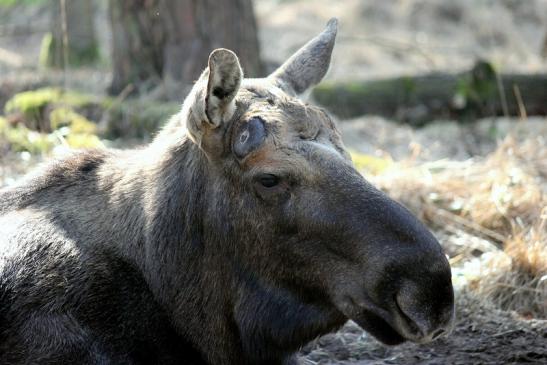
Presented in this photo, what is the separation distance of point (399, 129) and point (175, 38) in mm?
3590

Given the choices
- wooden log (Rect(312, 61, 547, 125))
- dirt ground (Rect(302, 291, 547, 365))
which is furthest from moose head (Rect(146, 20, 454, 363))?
wooden log (Rect(312, 61, 547, 125))

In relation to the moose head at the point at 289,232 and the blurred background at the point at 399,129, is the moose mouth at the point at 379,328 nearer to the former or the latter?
the moose head at the point at 289,232

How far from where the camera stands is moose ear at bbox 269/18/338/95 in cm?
590

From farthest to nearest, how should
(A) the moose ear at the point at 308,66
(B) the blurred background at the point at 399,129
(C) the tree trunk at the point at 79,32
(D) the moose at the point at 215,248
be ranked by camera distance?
(C) the tree trunk at the point at 79,32, (B) the blurred background at the point at 399,129, (A) the moose ear at the point at 308,66, (D) the moose at the point at 215,248

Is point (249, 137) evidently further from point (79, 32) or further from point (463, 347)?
point (79, 32)

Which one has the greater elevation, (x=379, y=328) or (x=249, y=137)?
(x=249, y=137)

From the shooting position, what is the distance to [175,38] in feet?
38.5

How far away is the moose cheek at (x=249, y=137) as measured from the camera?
5039 millimetres

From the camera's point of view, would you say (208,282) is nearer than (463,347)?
Yes

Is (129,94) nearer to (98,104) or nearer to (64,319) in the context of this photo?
(98,104)

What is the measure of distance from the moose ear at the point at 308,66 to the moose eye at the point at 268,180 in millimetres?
914

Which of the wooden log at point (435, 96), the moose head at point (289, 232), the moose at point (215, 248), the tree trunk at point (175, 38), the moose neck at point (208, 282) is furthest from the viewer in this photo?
the wooden log at point (435, 96)

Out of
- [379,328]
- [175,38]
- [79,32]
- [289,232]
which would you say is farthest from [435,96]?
[379,328]

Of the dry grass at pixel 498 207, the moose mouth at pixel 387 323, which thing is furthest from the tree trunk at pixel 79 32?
the moose mouth at pixel 387 323
